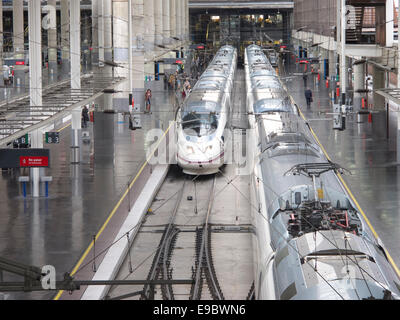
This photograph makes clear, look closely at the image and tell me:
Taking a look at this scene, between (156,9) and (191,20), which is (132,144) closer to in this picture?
(156,9)

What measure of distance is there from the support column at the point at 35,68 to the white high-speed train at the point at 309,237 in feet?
29.8

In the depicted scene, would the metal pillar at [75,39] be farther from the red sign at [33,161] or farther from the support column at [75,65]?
the red sign at [33,161]

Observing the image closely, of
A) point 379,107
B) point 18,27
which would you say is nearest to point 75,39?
point 379,107

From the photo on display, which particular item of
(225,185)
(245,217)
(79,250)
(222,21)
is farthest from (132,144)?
(222,21)

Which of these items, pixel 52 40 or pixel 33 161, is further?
pixel 52 40

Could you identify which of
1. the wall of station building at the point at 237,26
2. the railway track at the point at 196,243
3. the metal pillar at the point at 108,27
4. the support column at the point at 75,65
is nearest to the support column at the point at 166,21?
the metal pillar at the point at 108,27

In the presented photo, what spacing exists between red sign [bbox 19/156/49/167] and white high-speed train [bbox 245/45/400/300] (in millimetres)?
7750

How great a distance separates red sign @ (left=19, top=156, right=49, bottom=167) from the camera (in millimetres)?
26172

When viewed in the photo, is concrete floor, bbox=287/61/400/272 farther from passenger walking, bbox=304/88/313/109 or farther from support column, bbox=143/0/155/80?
support column, bbox=143/0/155/80

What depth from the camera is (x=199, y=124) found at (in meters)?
32.4

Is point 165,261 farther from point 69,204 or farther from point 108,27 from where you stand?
point 108,27

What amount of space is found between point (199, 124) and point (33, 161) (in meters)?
8.35

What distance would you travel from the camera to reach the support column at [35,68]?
89.5 feet
